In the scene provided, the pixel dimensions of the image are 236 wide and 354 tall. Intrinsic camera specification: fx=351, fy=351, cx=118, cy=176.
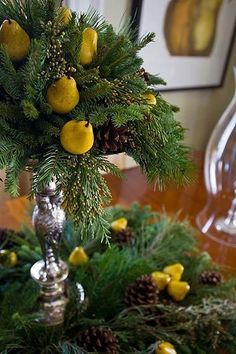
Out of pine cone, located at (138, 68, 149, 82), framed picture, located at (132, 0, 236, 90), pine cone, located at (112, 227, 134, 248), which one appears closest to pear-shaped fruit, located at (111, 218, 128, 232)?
pine cone, located at (112, 227, 134, 248)

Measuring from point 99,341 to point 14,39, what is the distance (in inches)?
13.7

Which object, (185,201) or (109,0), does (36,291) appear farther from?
(109,0)

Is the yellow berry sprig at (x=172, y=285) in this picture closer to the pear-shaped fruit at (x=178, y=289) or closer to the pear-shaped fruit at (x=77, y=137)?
the pear-shaped fruit at (x=178, y=289)

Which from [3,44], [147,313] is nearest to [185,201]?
[147,313]

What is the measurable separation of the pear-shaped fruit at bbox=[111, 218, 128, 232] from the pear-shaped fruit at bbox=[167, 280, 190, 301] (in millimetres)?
154

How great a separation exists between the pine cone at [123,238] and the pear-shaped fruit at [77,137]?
0.36 m

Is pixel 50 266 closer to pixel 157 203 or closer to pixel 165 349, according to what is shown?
pixel 165 349

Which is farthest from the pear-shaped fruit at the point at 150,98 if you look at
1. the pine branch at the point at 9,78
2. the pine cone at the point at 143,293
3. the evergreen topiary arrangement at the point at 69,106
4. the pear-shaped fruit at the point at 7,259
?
the pear-shaped fruit at the point at 7,259

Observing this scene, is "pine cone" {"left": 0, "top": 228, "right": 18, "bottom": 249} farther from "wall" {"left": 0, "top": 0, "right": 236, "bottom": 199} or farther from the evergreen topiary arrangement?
"wall" {"left": 0, "top": 0, "right": 236, "bottom": 199}

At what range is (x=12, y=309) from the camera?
1.56 feet

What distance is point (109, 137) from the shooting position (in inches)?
12.5

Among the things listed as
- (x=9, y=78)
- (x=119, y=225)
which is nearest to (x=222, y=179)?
(x=119, y=225)

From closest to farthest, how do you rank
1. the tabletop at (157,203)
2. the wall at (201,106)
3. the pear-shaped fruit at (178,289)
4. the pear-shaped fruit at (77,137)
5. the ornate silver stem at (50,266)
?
the pear-shaped fruit at (77,137) → the ornate silver stem at (50,266) → the pear-shaped fruit at (178,289) → the tabletop at (157,203) → the wall at (201,106)

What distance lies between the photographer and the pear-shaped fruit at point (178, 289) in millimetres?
524
